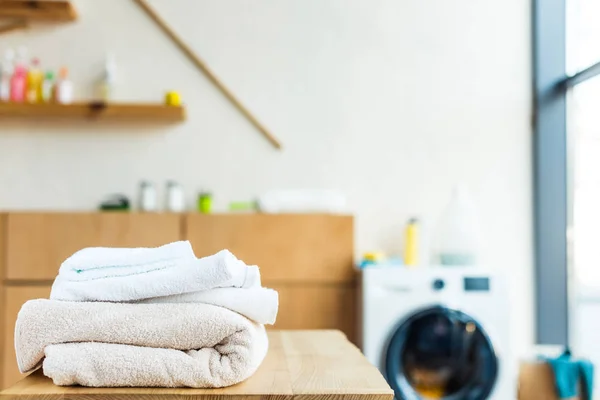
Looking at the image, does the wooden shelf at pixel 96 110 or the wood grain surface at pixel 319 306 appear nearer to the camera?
the wood grain surface at pixel 319 306

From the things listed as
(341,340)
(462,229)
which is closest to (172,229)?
(462,229)

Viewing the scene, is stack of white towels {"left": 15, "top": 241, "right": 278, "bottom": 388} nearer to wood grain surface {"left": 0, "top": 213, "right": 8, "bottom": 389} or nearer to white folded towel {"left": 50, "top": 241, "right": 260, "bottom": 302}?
white folded towel {"left": 50, "top": 241, "right": 260, "bottom": 302}

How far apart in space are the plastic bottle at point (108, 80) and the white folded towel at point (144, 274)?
263cm

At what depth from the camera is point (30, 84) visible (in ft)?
11.7

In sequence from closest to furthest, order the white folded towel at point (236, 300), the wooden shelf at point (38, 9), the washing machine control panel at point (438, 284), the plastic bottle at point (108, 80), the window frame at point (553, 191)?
the white folded towel at point (236, 300), the washing machine control panel at point (438, 284), the wooden shelf at point (38, 9), the plastic bottle at point (108, 80), the window frame at point (553, 191)

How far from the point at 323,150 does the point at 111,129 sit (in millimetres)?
1034

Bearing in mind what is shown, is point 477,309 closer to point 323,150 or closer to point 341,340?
point 323,150

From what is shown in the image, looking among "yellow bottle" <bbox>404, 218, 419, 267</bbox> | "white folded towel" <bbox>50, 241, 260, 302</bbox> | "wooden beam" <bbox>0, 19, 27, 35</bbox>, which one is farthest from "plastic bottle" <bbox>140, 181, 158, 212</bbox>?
"white folded towel" <bbox>50, 241, 260, 302</bbox>

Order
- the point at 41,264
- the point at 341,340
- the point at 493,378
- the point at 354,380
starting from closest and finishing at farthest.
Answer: the point at 354,380 → the point at 341,340 → the point at 493,378 → the point at 41,264

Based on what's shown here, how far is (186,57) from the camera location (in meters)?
3.70

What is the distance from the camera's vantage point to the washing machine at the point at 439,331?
9.80ft

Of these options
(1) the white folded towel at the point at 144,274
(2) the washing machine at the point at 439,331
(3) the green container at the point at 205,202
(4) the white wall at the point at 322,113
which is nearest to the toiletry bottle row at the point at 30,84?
(4) the white wall at the point at 322,113

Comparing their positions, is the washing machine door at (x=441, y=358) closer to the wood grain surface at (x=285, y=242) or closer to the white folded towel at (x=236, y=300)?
the wood grain surface at (x=285, y=242)

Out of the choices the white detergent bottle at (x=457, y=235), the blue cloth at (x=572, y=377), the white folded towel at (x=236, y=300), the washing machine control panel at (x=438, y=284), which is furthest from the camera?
the white detergent bottle at (x=457, y=235)
